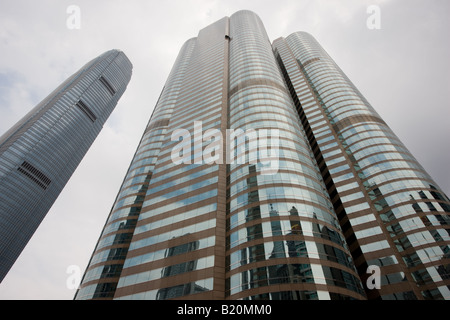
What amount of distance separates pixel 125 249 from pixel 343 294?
1553 inches

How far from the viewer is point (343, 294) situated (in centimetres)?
3225

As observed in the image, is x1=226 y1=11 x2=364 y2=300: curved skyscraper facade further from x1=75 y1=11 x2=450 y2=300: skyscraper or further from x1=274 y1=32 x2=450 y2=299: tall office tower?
x1=274 y1=32 x2=450 y2=299: tall office tower

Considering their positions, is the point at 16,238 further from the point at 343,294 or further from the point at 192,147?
the point at 343,294

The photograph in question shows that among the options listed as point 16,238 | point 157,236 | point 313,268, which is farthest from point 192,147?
point 16,238

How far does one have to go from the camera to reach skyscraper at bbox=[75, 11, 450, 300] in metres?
35.7
